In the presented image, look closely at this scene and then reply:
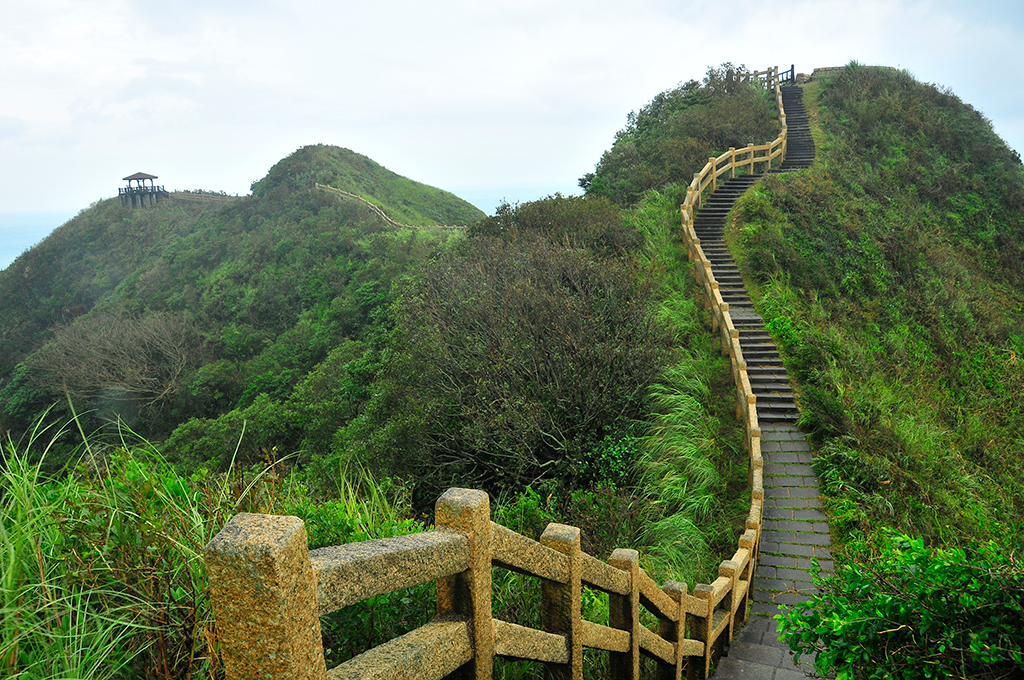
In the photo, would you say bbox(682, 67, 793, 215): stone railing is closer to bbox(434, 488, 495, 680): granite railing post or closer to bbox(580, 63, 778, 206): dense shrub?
bbox(580, 63, 778, 206): dense shrub

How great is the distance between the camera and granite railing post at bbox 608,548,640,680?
365cm

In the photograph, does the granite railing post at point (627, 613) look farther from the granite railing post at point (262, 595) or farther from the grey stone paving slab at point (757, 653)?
the grey stone paving slab at point (757, 653)

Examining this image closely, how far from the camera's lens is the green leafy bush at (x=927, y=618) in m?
2.46

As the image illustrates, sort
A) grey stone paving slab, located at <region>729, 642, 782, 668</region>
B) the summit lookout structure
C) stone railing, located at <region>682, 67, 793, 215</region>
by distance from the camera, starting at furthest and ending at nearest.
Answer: the summit lookout structure → stone railing, located at <region>682, 67, 793, 215</region> → grey stone paving slab, located at <region>729, 642, 782, 668</region>

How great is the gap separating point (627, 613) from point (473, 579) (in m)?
1.85

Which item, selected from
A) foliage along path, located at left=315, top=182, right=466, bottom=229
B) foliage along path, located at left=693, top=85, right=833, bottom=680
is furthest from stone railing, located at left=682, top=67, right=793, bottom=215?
foliage along path, located at left=315, top=182, right=466, bottom=229

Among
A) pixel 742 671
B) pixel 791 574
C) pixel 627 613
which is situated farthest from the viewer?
pixel 791 574

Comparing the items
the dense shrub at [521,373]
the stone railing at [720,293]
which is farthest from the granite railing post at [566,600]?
the dense shrub at [521,373]

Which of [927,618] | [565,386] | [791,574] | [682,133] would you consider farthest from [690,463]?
[682,133]

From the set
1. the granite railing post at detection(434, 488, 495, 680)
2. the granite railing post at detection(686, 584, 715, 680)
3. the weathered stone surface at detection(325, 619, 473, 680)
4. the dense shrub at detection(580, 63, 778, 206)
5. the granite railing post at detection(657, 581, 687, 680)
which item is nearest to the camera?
the weathered stone surface at detection(325, 619, 473, 680)

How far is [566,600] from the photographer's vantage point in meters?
2.97

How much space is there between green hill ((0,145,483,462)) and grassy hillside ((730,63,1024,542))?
17094 millimetres

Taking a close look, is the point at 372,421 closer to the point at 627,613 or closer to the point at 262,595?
the point at 627,613

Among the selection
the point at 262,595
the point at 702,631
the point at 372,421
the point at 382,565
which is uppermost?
the point at 262,595
